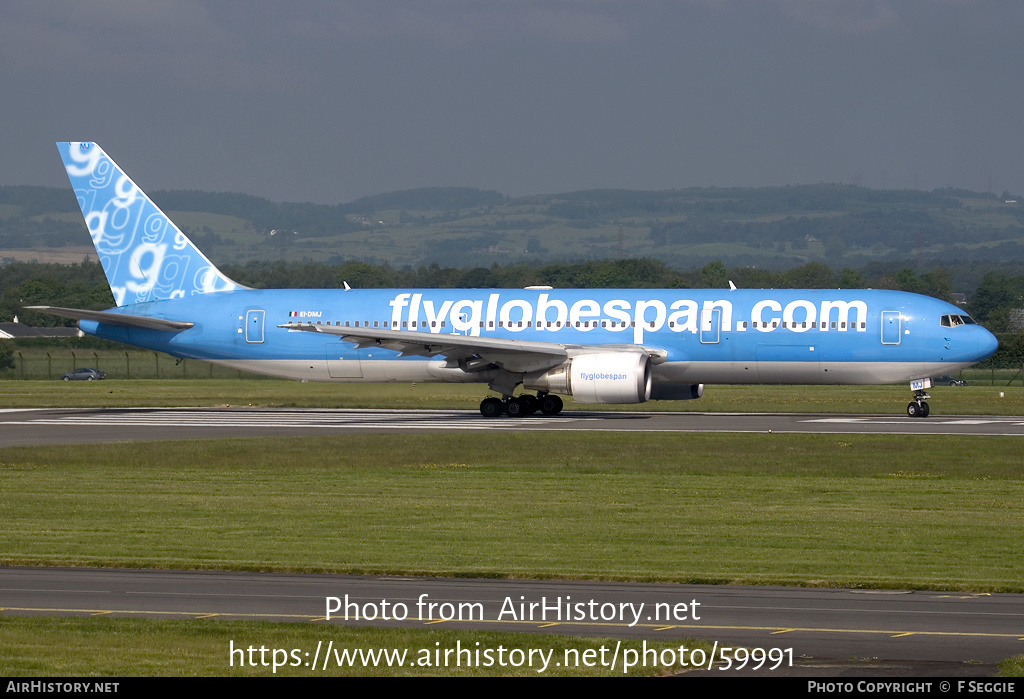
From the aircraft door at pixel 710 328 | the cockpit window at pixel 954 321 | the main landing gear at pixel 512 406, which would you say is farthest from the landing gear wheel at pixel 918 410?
the main landing gear at pixel 512 406

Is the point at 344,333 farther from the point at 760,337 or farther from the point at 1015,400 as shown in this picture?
the point at 1015,400

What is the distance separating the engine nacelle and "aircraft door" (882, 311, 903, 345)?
8.04m

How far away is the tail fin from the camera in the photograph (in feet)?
166

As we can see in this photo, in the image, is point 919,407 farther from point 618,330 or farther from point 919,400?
point 618,330

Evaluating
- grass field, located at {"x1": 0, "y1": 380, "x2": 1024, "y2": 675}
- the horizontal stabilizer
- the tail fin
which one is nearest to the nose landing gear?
grass field, located at {"x1": 0, "y1": 380, "x2": 1024, "y2": 675}

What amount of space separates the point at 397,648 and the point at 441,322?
35.1 meters

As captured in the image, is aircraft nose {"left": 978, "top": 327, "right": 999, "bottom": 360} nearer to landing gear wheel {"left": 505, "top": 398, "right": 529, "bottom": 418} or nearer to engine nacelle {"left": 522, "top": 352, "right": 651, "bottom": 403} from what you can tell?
engine nacelle {"left": 522, "top": 352, "right": 651, "bottom": 403}

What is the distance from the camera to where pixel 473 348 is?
4297cm

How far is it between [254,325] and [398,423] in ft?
28.2

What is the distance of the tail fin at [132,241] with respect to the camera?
166ft

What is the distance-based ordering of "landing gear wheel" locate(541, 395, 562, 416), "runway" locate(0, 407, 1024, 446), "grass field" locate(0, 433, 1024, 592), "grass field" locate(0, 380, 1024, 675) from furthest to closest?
"landing gear wheel" locate(541, 395, 562, 416), "runway" locate(0, 407, 1024, 446), "grass field" locate(0, 433, 1024, 592), "grass field" locate(0, 380, 1024, 675)

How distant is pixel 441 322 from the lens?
4741 centimetres

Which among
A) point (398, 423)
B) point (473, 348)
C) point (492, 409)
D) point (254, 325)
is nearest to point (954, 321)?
point (492, 409)

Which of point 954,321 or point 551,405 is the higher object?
point 954,321
